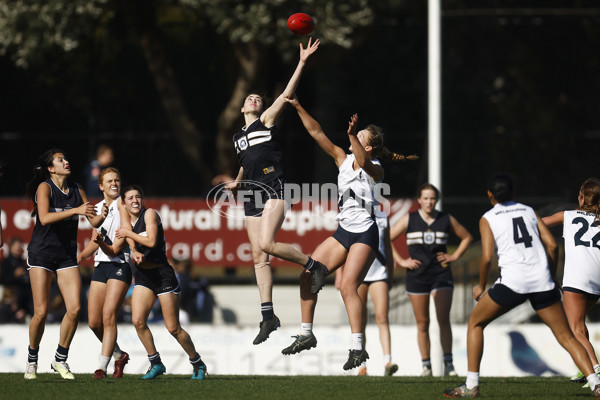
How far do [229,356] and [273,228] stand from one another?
5.22 metres

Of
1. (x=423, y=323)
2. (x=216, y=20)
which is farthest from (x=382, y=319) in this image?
(x=216, y=20)

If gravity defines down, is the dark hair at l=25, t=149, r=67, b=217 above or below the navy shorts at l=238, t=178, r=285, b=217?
above

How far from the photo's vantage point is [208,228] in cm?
1866

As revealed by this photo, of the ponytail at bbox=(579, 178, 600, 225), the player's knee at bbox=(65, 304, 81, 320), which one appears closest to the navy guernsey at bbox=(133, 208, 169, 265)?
the player's knee at bbox=(65, 304, 81, 320)

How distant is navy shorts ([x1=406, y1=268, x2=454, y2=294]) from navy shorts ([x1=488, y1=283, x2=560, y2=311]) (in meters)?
3.66

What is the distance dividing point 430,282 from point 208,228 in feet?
22.4

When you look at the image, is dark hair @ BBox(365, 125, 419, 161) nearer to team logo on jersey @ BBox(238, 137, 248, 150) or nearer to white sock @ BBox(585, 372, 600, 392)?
team logo on jersey @ BBox(238, 137, 248, 150)

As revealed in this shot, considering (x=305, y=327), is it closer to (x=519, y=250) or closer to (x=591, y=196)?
(x=519, y=250)

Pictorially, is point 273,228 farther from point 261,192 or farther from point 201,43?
point 201,43

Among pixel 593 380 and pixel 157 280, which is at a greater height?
pixel 157 280

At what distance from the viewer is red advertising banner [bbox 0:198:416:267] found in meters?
18.5

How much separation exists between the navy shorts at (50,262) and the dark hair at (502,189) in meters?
4.33

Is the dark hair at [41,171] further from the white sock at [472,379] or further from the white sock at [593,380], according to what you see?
the white sock at [593,380]

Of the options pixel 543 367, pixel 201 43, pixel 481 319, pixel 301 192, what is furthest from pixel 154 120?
pixel 481 319
